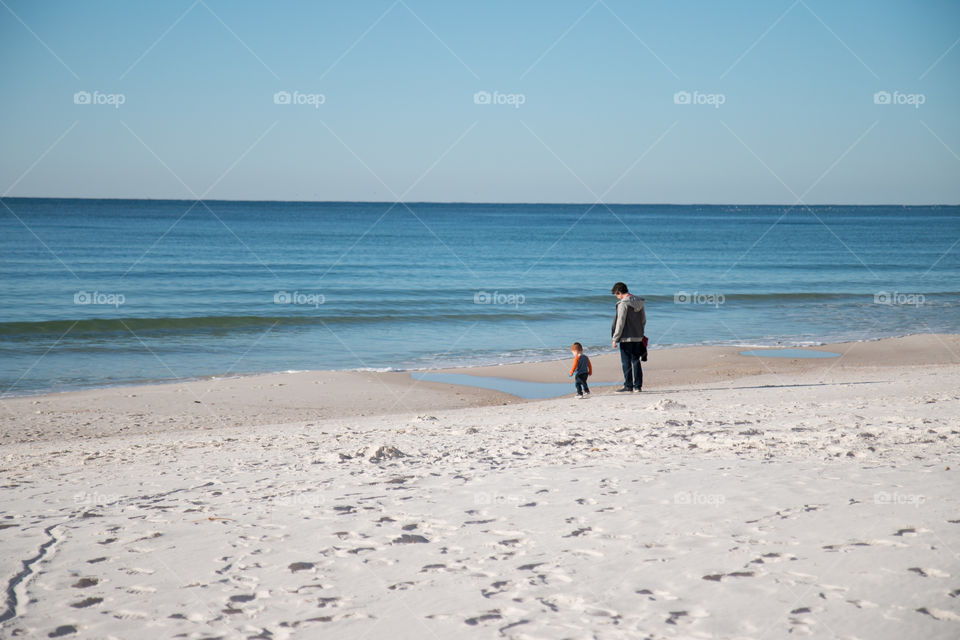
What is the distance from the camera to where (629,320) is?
12.1m

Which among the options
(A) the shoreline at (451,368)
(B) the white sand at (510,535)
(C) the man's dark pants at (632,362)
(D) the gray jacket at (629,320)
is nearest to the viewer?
(B) the white sand at (510,535)

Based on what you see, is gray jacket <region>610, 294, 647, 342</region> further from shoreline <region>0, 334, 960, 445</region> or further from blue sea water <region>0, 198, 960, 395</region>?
blue sea water <region>0, 198, 960, 395</region>

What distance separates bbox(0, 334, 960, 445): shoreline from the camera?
37.1 ft

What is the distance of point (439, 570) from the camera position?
176 inches

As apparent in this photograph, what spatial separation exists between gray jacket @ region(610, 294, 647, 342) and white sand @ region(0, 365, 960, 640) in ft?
12.0

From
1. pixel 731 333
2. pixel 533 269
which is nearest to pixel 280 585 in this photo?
pixel 731 333

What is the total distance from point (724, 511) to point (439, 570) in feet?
7.06

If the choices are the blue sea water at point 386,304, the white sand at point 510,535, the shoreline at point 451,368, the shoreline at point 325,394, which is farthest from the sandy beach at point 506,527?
the blue sea water at point 386,304

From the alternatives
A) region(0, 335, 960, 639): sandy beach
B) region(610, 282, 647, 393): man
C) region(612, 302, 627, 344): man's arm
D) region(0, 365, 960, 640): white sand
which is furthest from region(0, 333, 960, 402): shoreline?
region(0, 365, 960, 640): white sand

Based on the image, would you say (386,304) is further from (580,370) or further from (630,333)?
(630,333)

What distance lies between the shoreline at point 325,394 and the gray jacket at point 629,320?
4.91 ft

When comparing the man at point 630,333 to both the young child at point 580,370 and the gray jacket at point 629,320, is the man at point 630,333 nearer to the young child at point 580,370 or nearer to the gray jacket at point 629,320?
the gray jacket at point 629,320

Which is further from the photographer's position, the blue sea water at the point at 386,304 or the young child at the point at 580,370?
the blue sea water at the point at 386,304

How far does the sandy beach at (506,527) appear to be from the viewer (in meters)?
3.87
